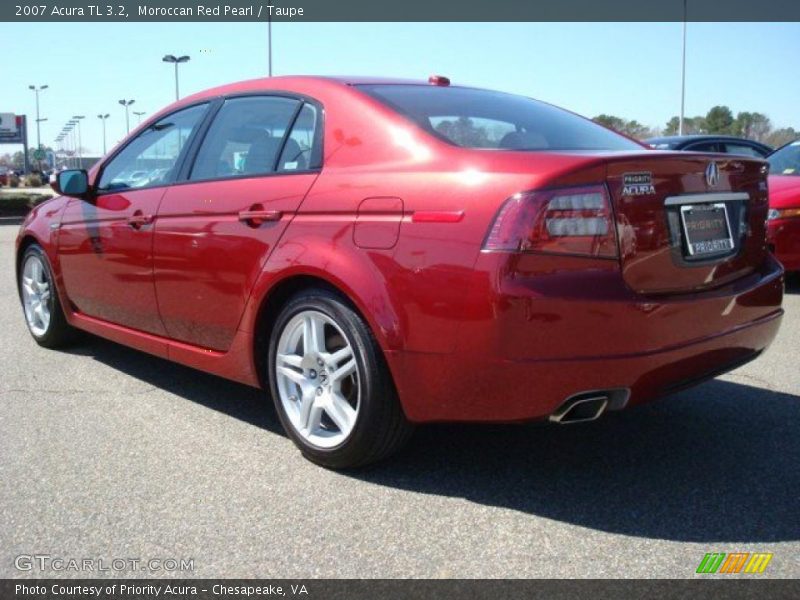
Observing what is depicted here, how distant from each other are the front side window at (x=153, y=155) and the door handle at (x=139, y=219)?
181 millimetres

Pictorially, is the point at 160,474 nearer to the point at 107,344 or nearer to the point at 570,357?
the point at 570,357

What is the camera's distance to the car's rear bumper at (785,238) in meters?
7.35

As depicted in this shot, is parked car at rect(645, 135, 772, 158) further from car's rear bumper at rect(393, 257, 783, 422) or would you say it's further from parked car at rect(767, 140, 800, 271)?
car's rear bumper at rect(393, 257, 783, 422)

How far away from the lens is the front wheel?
3141 mm

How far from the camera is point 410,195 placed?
9.79 ft

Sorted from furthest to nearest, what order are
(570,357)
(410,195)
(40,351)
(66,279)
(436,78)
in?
(40,351) < (66,279) < (436,78) < (410,195) < (570,357)

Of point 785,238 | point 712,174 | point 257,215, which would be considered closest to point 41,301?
point 257,215

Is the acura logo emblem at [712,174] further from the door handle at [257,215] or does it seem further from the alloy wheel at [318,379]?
the door handle at [257,215]

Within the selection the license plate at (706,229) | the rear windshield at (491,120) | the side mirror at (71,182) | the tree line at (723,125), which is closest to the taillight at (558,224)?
the license plate at (706,229)

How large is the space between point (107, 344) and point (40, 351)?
435mm

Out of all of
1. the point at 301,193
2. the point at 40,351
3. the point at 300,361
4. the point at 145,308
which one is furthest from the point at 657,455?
the point at 40,351

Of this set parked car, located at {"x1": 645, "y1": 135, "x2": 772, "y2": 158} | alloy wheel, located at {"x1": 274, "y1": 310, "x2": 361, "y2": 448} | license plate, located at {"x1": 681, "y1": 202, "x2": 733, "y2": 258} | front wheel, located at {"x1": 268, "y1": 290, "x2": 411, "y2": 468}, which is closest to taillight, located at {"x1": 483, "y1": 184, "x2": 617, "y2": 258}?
license plate, located at {"x1": 681, "y1": 202, "x2": 733, "y2": 258}

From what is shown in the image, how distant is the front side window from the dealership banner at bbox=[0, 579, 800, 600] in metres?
2.35

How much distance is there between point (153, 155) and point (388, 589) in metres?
3.01
